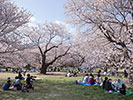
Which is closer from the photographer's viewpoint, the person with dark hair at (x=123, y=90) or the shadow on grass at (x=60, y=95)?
the shadow on grass at (x=60, y=95)

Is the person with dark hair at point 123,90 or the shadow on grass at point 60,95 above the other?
the person with dark hair at point 123,90

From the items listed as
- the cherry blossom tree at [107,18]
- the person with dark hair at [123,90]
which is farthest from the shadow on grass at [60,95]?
the cherry blossom tree at [107,18]

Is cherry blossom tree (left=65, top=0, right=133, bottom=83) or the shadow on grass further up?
cherry blossom tree (left=65, top=0, right=133, bottom=83)

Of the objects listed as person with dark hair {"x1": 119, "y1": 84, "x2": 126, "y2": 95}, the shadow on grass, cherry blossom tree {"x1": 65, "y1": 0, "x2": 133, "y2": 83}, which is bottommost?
the shadow on grass

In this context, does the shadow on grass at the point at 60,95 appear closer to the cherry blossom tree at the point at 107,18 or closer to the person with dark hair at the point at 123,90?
the person with dark hair at the point at 123,90

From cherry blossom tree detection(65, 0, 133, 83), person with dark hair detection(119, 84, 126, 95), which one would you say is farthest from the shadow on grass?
cherry blossom tree detection(65, 0, 133, 83)

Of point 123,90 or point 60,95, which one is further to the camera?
point 123,90

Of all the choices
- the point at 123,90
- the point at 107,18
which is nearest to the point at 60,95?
the point at 123,90

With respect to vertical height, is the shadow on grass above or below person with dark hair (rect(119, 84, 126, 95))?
below

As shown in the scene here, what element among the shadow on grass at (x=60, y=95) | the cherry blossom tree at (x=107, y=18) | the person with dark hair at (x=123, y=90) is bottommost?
the shadow on grass at (x=60, y=95)

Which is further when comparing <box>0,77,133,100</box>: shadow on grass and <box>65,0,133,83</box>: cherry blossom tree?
<box>65,0,133,83</box>: cherry blossom tree

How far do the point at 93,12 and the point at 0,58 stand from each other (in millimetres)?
7963

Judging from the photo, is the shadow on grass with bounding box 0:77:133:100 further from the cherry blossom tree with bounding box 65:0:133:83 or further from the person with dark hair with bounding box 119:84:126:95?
the cherry blossom tree with bounding box 65:0:133:83

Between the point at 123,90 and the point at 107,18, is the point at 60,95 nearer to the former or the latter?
the point at 123,90
